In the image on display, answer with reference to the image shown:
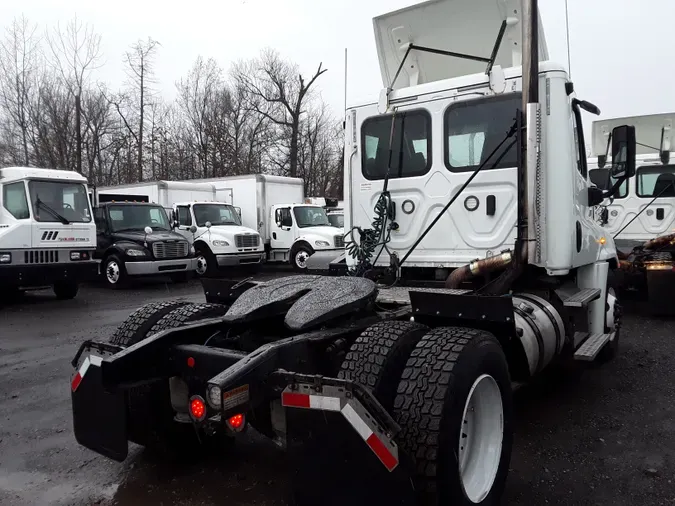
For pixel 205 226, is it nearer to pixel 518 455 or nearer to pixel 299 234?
pixel 299 234

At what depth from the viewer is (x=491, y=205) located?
15.4ft

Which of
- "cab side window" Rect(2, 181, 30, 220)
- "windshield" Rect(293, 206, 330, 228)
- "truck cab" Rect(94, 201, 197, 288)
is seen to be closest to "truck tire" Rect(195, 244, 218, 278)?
"truck cab" Rect(94, 201, 197, 288)

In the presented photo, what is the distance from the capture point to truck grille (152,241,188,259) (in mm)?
14398

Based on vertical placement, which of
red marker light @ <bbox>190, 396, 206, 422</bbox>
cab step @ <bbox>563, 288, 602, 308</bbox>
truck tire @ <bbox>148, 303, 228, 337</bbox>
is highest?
truck tire @ <bbox>148, 303, 228, 337</bbox>

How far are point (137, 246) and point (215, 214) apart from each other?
3.81 meters

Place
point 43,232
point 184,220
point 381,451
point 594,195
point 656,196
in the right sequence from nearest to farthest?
point 381,451, point 594,195, point 656,196, point 43,232, point 184,220

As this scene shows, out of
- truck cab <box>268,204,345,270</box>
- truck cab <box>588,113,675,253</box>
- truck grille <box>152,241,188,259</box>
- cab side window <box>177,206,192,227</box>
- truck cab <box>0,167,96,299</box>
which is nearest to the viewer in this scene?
truck cab <box>588,113,675,253</box>

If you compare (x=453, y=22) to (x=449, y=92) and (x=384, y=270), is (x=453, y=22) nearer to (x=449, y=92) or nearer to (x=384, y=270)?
(x=449, y=92)

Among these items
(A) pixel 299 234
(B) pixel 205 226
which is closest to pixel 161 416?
(B) pixel 205 226

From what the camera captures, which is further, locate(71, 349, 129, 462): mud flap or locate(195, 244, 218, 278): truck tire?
locate(195, 244, 218, 278): truck tire

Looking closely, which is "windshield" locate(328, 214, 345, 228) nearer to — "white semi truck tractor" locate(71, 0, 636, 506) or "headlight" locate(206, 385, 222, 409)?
"white semi truck tractor" locate(71, 0, 636, 506)

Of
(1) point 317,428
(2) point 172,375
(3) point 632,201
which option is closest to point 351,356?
(1) point 317,428

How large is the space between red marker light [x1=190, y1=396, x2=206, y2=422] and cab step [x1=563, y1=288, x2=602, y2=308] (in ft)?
9.86

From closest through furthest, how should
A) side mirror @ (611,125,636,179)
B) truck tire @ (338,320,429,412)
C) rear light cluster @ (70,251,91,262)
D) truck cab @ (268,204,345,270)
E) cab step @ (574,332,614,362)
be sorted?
truck tire @ (338,320,429,412) < cab step @ (574,332,614,362) < side mirror @ (611,125,636,179) < rear light cluster @ (70,251,91,262) < truck cab @ (268,204,345,270)
